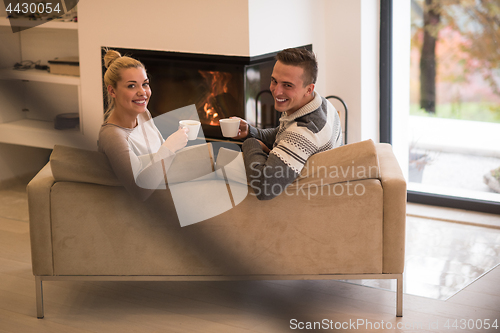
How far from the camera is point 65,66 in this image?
10.2 feet

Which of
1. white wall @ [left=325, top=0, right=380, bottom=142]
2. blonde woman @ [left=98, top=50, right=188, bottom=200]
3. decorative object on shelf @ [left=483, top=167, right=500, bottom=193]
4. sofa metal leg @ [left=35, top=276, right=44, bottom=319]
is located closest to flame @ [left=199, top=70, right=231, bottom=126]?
white wall @ [left=325, top=0, right=380, bottom=142]

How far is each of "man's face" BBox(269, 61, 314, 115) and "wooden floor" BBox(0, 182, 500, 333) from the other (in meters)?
0.70

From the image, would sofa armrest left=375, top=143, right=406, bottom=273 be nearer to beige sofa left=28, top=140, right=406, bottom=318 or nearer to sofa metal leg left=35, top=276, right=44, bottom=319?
beige sofa left=28, top=140, right=406, bottom=318

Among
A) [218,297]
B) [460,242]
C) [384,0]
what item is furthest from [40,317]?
[384,0]

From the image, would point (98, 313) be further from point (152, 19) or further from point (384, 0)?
point (384, 0)

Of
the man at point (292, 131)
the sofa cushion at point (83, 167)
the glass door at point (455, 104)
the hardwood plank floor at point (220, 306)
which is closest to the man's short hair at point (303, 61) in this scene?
the man at point (292, 131)

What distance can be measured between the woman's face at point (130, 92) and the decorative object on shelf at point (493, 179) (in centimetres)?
199

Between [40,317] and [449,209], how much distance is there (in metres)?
2.09

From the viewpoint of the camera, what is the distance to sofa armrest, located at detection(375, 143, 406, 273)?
1.64 m

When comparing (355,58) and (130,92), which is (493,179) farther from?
(130,92)

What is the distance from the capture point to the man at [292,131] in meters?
1.59

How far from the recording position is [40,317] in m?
1.79

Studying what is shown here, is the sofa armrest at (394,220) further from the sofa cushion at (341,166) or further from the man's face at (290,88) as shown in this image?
the man's face at (290,88)

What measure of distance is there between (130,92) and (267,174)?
0.56 m
